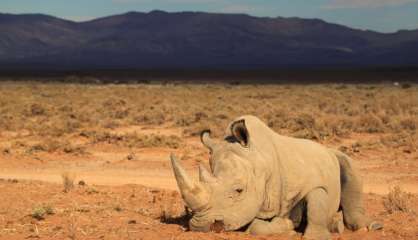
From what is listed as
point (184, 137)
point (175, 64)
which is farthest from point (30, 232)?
point (175, 64)

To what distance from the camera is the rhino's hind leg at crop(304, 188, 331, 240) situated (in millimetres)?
7352

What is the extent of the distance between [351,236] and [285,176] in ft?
3.89

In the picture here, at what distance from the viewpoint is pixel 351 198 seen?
8.39 metres

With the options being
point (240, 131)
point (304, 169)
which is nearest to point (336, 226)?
point (304, 169)

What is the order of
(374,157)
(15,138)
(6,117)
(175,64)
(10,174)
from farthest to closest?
(175,64), (6,117), (15,138), (374,157), (10,174)

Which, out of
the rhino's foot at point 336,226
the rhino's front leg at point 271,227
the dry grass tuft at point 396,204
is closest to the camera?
the rhino's front leg at point 271,227

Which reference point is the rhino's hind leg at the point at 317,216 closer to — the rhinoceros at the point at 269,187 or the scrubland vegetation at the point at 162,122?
the rhinoceros at the point at 269,187

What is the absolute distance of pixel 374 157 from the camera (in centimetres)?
1647

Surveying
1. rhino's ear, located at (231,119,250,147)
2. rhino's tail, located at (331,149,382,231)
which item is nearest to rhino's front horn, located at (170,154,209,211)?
rhino's ear, located at (231,119,250,147)

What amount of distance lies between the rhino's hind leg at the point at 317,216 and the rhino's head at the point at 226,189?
65 centimetres

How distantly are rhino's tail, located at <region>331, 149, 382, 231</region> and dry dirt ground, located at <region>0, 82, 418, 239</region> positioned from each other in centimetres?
15

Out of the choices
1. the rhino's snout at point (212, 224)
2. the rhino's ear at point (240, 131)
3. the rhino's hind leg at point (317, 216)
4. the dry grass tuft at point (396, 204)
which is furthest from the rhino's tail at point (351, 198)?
the rhino's snout at point (212, 224)

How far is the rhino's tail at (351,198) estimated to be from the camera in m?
8.30

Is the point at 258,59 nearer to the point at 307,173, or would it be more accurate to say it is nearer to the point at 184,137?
the point at 184,137
